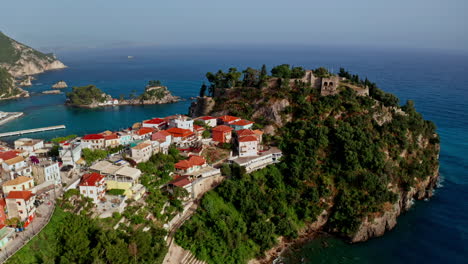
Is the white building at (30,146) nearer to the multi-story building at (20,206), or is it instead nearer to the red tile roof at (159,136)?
the red tile roof at (159,136)

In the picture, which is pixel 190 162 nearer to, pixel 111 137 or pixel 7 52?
pixel 111 137

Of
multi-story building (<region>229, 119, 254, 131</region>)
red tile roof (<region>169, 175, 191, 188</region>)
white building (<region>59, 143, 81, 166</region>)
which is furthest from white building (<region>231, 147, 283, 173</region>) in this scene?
white building (<region>59, 143, 81, 166</region>)

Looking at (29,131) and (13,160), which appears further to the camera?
(29,131)

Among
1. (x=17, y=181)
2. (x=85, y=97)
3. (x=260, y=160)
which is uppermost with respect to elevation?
(x=17, y=181)

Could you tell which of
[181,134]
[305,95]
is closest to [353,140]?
[305,95]

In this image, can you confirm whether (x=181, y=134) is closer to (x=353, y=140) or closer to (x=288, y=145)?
(x=288, y=145)

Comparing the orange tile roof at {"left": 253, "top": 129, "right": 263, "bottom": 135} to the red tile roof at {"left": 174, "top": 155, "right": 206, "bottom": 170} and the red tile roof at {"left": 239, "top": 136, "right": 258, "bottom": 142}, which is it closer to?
the red tile roof at {"left": 239, "top": 136, "right": 258, "bottom": 142}

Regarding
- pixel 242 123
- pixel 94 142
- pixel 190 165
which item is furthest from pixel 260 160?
pixel 94 142

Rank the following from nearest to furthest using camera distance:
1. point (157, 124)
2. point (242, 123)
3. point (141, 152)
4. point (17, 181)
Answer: point (17, 181)
point (141, 152)
point (242, 123)
point (157, 124)
